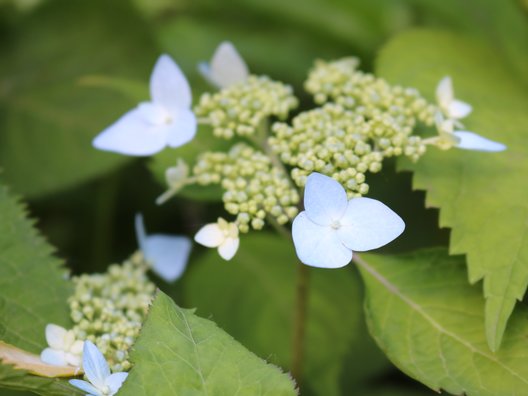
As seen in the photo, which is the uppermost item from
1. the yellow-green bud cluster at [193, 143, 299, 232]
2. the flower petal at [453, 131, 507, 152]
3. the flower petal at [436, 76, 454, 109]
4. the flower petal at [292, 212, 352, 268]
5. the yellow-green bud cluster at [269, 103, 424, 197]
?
the flower petal at [436, 76, 454, 109]

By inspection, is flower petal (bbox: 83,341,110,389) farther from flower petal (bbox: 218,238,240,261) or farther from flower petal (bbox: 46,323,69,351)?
flower petal (bbox: 218,238,240,261)

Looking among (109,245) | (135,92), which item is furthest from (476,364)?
(109,245)

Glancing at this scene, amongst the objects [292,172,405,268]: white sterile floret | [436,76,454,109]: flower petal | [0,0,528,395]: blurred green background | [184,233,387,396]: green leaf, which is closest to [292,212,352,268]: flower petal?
[292,172,405,268]: white sterile floret

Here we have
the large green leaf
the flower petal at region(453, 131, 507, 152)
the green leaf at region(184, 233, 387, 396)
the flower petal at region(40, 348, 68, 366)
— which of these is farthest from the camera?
the large green leaf

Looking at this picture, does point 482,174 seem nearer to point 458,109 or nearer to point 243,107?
point 458,109

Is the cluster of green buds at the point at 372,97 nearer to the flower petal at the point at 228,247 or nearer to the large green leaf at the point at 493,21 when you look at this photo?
the flower petal at the point at 228,247

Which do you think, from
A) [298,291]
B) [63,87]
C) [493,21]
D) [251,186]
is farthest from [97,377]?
[493,21]

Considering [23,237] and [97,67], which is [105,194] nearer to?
[97,67]
